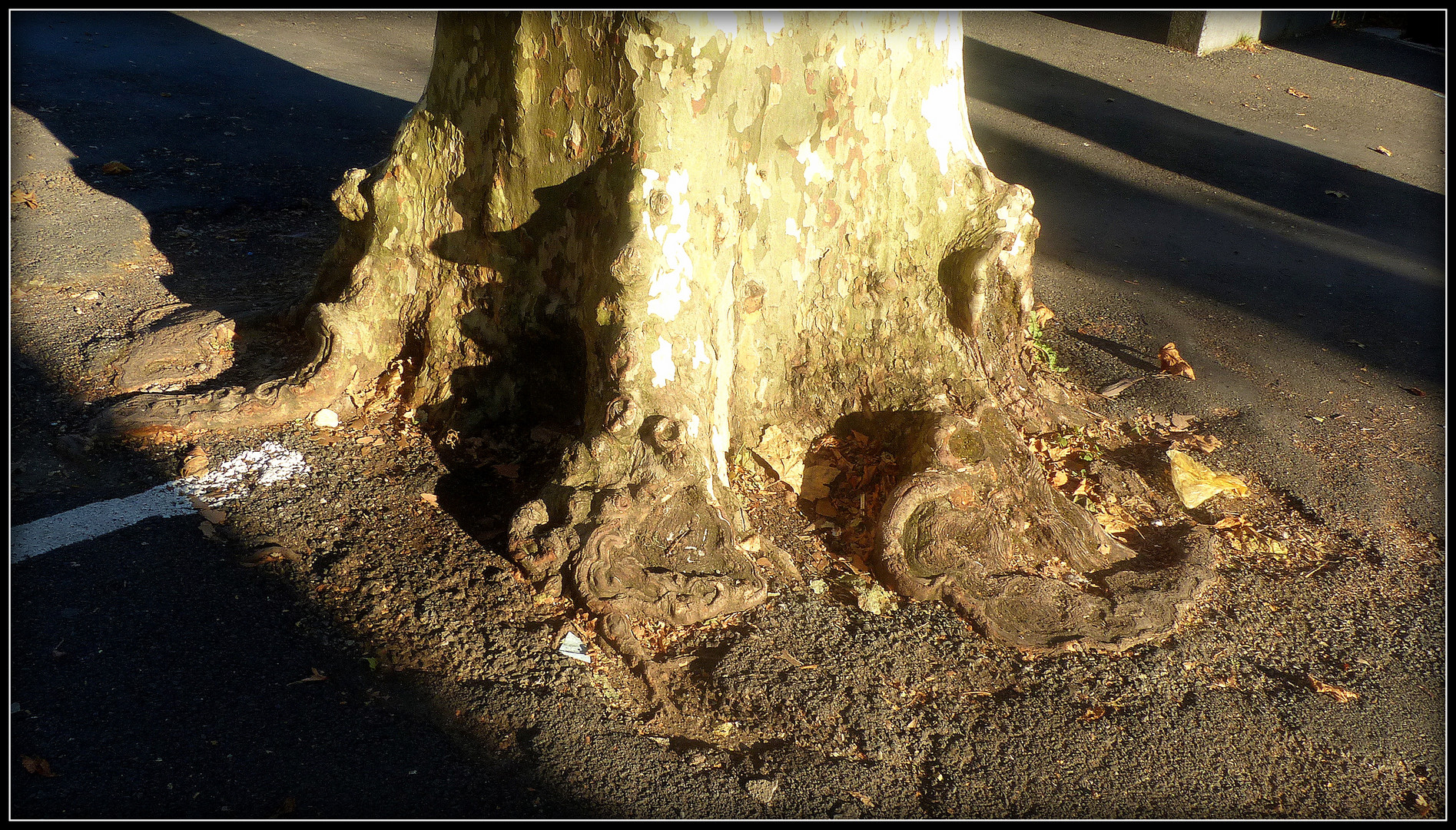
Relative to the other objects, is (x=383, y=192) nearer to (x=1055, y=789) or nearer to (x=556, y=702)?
(x=556, y=702)

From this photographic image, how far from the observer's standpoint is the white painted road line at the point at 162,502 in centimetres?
288

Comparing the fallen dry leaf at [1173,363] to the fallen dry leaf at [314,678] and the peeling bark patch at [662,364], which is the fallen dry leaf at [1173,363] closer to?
the peeling bark patch at [662,364]

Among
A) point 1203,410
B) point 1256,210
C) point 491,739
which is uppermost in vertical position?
point 1256,210

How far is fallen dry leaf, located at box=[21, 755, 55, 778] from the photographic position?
7.07 feet

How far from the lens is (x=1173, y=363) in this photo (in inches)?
177

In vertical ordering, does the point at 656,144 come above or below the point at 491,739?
above

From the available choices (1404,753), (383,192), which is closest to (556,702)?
(383,192)

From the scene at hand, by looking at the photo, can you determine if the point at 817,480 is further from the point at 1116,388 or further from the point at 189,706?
the point at 189,706

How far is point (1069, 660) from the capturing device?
109 inches

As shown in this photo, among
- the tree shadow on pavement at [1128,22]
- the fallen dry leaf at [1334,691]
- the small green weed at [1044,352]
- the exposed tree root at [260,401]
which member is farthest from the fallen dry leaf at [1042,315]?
the tree shadow on pavement at [1128,22]

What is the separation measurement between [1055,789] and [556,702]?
4.21 feet

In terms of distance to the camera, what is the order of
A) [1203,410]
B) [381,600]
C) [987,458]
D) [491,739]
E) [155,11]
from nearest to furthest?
[491,739] → [381,600] → [987,458] → [1203,410] → [155,11]

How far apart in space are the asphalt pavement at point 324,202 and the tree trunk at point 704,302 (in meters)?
0.75

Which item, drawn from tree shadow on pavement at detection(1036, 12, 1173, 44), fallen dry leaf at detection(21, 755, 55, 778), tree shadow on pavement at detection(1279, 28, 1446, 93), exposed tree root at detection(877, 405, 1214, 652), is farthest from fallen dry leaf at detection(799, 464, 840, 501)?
tree shadow on pavement at detection(1279, 28, 1446, 93)
